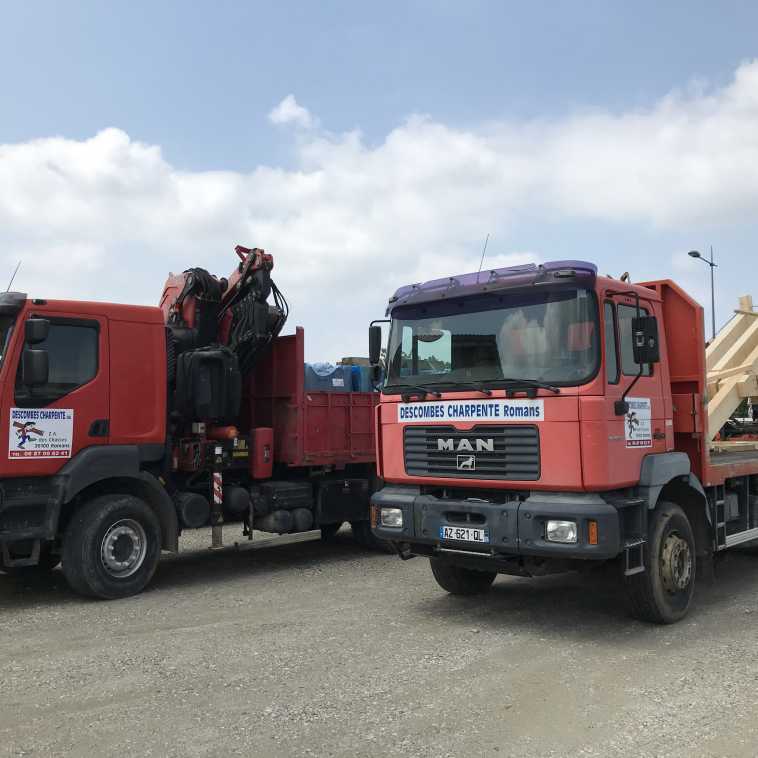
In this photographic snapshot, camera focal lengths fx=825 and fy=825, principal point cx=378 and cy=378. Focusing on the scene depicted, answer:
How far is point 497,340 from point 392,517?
1.80m

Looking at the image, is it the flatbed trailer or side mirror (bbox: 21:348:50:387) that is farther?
side mirror (bbox: 21:348:50:387)

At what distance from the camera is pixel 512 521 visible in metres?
6.19

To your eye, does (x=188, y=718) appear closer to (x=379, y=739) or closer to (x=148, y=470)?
(x=379, y=739)

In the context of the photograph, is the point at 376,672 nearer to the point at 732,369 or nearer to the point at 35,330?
the point at 35,330

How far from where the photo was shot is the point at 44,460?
7.69 m

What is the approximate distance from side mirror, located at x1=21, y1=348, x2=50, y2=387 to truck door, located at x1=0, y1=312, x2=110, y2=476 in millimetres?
89

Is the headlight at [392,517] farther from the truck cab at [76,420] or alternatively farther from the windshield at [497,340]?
the truck cab at [76,420]

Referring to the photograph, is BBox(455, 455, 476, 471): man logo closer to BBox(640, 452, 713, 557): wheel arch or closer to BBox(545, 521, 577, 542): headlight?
BBox(545, 521, 577, 542): headlight

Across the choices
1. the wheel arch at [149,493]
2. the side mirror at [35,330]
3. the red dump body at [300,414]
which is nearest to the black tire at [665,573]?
the red dump body at [300,414]

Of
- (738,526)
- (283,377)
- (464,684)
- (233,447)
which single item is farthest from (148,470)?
(738,526)

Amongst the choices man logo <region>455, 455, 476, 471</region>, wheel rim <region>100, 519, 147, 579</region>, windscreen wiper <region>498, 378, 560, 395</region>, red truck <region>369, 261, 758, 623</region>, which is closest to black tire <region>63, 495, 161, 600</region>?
wheel rim <region>100, 519, 147, 579</region>

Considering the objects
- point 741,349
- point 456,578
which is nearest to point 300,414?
point 456,578

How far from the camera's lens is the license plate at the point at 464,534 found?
20.9 feet

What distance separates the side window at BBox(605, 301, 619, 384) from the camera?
20.1 feet
